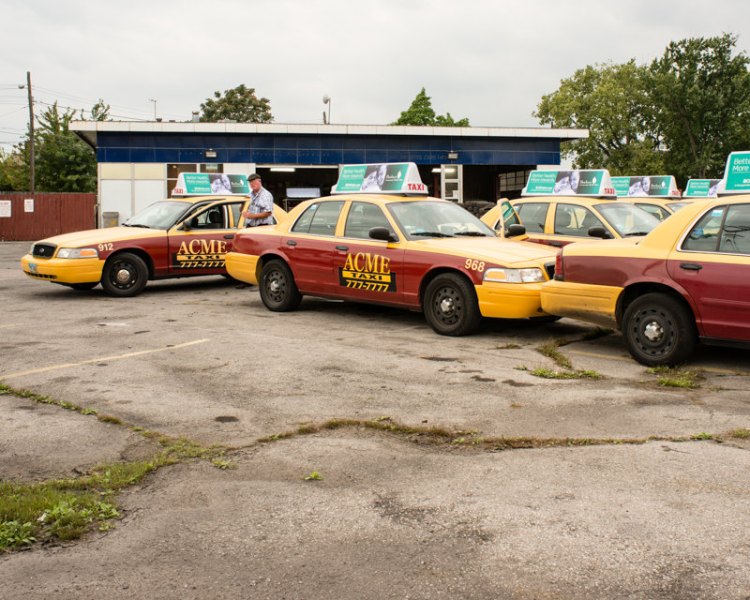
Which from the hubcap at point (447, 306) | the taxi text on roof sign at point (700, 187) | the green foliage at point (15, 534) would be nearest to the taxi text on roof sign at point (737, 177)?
the hubcap at point (447, 306)

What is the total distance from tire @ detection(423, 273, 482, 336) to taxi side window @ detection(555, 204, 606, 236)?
3195mm

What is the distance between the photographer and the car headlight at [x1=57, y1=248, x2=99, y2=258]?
494 inches

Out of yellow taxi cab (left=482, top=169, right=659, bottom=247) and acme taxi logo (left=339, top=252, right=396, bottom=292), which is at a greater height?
yellow taxi cab (left=482, top=169, right=659, bottom=247)

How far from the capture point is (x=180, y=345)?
846 cm

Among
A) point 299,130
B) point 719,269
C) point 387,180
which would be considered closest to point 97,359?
point 387,180

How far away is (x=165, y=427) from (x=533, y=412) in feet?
8.22

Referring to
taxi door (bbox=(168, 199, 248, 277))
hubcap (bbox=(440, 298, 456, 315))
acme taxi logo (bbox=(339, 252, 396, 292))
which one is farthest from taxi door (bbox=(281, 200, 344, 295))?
taxi door (bbox=(168, 199, 248, 277))

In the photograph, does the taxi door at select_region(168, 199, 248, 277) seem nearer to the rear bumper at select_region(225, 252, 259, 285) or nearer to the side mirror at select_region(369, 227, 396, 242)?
the rear bumper at select_region(225, 252, 259, 285)

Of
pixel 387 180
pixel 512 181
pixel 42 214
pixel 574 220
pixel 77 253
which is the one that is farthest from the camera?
pixel 512 181

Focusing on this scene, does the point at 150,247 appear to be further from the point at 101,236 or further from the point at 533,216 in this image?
the point at 533,216

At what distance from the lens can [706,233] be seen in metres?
7.24

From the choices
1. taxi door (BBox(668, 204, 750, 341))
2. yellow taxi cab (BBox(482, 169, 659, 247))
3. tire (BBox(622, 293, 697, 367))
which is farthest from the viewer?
yellow taxi cab (BBox(482, 169, 659, 247))

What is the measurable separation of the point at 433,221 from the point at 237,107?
2932 inches

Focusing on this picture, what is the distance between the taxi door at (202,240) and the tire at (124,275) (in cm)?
48
